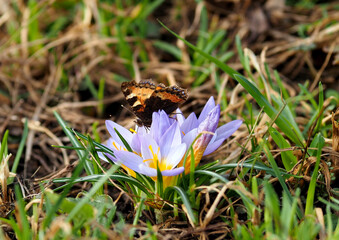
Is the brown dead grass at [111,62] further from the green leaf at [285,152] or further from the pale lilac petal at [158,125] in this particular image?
the pale lilac petal at [158,125]

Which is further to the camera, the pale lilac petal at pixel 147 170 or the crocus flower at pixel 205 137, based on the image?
the crocus flower at pixel 205 137

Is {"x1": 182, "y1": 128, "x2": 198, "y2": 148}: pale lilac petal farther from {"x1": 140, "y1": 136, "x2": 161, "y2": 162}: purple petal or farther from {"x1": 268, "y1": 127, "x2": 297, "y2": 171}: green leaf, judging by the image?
{"x1": 268, "y1": 127, "x2": 297, "y2": 171}: green leaf

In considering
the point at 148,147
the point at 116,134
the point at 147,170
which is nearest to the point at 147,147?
the point at 148,147

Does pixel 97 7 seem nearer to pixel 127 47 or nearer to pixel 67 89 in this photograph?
pixel 127 47

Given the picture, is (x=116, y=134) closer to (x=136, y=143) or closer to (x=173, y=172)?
(x=136, y=143)

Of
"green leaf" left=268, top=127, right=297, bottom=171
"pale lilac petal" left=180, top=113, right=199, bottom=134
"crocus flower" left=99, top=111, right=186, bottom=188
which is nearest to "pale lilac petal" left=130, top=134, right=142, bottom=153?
"crocus flower" left=99, top=111, right=186, bottom=188

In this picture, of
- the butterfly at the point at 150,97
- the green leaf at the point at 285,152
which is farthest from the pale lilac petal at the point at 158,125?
the green leaf at the point at 285,152
